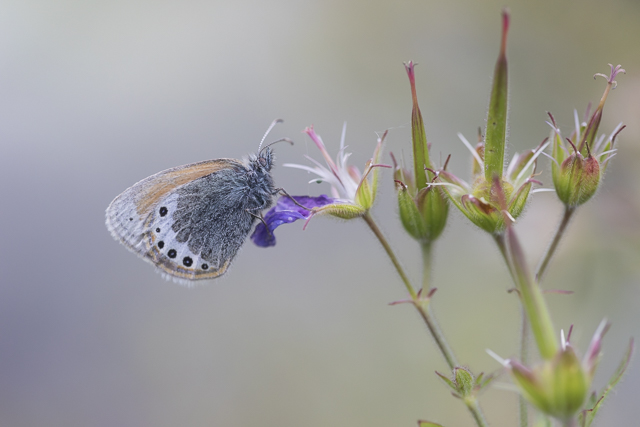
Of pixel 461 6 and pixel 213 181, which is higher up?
pixel 461 6

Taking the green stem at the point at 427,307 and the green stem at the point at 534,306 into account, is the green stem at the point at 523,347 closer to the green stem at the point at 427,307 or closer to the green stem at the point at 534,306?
the green stem at the point at 427,307

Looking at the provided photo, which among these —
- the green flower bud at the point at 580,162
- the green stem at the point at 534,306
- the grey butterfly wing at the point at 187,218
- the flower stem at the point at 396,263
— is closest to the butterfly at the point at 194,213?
the grey butterfly wing at the point at 187,218

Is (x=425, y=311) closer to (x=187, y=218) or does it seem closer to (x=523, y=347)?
(x=523, y=347)

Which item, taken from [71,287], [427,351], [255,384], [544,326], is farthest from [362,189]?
[71,287]

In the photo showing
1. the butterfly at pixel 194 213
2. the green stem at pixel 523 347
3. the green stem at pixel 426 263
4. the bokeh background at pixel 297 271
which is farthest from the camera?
the bokeh background at pixel 297 271

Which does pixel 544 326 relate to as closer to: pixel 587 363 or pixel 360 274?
pixel 587 363

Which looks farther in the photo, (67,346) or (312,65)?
(312,65)

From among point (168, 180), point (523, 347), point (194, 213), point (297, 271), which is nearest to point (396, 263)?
point (523, 347)
